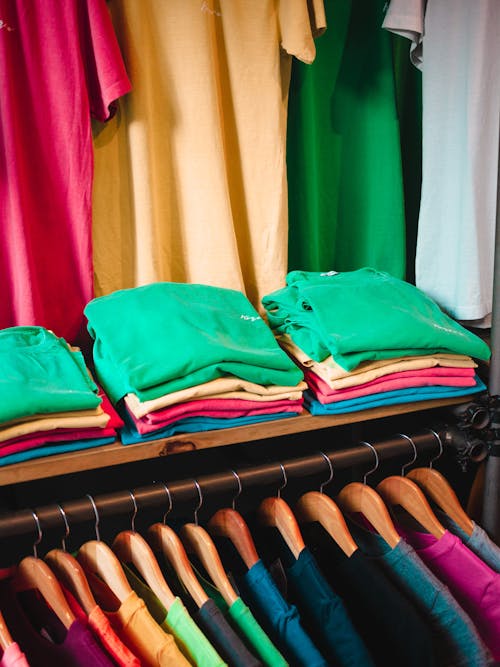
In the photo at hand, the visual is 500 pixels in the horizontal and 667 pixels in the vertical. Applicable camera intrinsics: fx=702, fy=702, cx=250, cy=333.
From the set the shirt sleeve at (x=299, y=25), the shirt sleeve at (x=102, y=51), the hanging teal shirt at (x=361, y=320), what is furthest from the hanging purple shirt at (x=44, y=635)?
the shirt sleeve at (x=299, y=25)

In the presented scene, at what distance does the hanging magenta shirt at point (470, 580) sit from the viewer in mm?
1278

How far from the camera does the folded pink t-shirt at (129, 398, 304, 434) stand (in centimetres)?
125

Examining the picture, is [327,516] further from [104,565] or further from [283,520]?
[104,565]

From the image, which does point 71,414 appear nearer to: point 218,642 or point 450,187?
point 218,642

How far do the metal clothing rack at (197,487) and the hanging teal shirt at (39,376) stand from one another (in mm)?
170

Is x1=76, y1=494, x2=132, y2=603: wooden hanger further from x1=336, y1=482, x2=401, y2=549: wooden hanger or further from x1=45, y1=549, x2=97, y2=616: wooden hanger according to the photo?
x1=336, y1=482, x2=401, y2=549: wooden hanger

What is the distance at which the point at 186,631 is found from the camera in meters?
1.11

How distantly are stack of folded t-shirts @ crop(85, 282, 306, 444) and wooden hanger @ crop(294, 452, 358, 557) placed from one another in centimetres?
17

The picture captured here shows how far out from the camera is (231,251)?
159 centimetres

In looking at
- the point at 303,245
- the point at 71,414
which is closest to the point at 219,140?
the point at 303,245

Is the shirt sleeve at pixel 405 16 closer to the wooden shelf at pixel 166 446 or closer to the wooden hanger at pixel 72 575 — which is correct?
the wooden shelf at pixel 166 446

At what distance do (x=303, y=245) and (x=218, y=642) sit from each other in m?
0.98

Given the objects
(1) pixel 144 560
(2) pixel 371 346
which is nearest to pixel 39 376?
(1) pixel 144 560

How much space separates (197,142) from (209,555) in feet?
2.83
